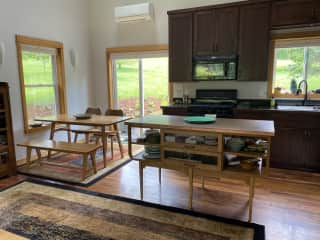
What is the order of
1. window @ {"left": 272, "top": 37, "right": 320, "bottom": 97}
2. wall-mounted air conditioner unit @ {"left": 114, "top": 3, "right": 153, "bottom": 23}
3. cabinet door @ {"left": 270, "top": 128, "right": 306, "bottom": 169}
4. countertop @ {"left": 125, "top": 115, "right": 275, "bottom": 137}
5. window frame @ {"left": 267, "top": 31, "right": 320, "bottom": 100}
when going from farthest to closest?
1. wall-mounted air conditioner unit @ {"left": 114, "top": 3, "right": 153, "bottom": 23}
2. window @ {"left": 272, "top": 37, "right": 320, "bottom": 97}
3. window frame @ {"left": 267, "top": 31, "right": 320, "bottom": 100}
4. cabinet door @ {"left": 270, "top": 128, "right": 306, "bottom": 169}
5. countertop @ {"left": 125, "top": 115, "right": 275, "bottom": 137}

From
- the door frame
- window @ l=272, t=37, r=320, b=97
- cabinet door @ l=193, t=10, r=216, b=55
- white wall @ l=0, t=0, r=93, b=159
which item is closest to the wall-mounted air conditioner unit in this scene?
the door frame

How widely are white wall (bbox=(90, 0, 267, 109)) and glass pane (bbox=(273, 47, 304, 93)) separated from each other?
12.4 inches

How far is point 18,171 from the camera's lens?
11.8 ft

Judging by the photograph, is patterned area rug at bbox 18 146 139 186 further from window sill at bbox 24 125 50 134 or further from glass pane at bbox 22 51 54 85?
glass pane at bbox 22 51 54 85

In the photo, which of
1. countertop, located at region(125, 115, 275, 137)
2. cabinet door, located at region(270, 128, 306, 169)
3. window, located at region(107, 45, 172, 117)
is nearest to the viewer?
countertop, located at region(125, 115, 275, 137)

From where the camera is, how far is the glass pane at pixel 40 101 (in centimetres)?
424

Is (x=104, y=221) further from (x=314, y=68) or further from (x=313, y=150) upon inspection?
(x=314, y=68)

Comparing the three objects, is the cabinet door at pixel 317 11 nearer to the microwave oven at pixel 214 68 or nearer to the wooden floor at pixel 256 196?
the microwave oven at pixel 214 68

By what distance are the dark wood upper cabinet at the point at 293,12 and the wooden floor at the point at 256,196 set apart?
213 centimetres

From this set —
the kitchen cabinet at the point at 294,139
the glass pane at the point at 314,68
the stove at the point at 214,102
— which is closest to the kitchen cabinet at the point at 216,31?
the stove at the point at 214,102

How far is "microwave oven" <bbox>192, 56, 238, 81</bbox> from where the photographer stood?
3893 mm

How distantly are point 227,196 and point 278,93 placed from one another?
2170 mm

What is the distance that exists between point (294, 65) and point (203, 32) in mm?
1569

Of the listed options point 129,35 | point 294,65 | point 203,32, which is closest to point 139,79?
point 129,35
